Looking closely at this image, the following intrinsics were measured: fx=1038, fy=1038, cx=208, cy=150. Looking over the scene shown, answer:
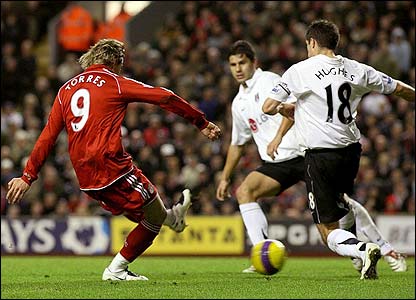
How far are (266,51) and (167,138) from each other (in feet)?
11.5

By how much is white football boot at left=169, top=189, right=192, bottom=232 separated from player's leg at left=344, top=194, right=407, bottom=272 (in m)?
1.72

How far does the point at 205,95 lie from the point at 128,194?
11399 mm

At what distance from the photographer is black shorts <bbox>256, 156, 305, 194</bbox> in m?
10.6

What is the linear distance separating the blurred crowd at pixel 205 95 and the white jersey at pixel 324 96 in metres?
7.67

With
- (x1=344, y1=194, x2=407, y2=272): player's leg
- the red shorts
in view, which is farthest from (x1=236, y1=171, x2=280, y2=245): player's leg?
the red shorts

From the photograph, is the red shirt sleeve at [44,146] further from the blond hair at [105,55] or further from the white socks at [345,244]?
the white socks at [345,244]

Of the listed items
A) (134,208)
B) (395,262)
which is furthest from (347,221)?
(134,208)

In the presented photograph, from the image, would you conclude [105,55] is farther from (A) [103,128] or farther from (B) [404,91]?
(B) [404,91]

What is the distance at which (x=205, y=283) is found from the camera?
8883mm

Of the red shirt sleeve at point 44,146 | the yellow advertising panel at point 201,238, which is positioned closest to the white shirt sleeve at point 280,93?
the red shirt sleeve at point 44,146

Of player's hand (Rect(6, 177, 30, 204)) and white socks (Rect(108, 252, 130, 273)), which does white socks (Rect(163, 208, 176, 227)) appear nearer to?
white socks (Rect(108, 252, 130, 273))

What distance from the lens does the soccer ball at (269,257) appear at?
28.5ft

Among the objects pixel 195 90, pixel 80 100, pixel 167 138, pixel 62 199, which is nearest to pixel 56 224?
pixel 62 199

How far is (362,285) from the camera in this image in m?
8.37
